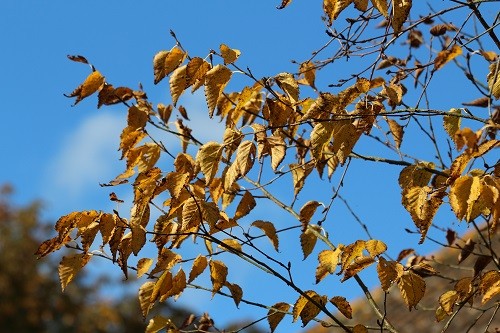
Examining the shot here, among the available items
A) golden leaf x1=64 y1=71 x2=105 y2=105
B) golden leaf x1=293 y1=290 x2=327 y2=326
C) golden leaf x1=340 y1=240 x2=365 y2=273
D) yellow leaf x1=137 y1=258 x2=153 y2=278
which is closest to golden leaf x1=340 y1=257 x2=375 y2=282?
golden leaf x1=340 y1=240 x2=365 y2=273

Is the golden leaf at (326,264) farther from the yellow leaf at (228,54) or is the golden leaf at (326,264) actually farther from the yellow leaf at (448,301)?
the yellow leaf at (228,54)

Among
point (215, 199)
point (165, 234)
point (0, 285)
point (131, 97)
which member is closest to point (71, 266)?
point (165, 234)

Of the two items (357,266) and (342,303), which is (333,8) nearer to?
(357,266)

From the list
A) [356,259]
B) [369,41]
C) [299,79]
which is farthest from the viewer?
[299,79]

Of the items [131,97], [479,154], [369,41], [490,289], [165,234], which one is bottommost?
[490,289]

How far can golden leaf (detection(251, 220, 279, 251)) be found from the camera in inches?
104

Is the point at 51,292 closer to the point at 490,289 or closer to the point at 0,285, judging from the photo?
the point at 0,285

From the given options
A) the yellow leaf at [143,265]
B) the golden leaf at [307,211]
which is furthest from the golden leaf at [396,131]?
the yellow leaf at [143,265]

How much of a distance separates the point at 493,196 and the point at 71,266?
1263 mm

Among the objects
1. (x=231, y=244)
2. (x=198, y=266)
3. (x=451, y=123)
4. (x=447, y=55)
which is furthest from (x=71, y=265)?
(x=447, y=55)

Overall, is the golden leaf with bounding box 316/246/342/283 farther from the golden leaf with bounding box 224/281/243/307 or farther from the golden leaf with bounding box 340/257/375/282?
the golden leaf with bounding box 224/281/243/307

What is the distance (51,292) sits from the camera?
20609 mm

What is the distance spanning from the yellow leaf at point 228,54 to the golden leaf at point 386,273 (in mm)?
704

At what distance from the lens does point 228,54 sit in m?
2.35
